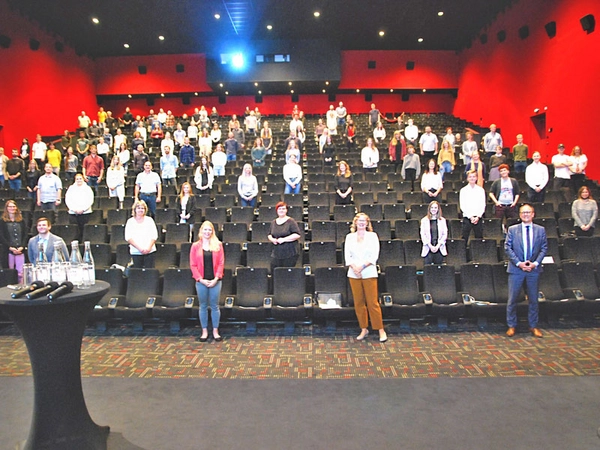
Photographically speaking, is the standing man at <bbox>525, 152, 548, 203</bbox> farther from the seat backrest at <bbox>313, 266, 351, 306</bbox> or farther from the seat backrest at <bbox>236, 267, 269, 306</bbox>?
the seat backrest at <bbox>236, 267, 269, 306</bbox>

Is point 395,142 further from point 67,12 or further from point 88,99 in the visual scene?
point 88,99

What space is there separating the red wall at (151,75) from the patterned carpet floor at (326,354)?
17.2m

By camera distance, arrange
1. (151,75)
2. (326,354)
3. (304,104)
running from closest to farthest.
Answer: (326,354) < (151,75) < (304,104)

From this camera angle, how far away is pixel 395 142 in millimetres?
10367

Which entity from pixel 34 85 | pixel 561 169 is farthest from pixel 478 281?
pixel 34 85

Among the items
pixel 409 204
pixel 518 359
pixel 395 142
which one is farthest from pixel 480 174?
pixel 518 359

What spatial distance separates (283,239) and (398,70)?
1684 centimetres

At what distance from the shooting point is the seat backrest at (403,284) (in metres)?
5.38

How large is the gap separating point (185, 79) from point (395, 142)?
44.1 feet

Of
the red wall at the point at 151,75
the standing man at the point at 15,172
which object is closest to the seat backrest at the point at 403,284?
the standing man at the point at 15,172

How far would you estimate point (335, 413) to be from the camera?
3125 millimetres

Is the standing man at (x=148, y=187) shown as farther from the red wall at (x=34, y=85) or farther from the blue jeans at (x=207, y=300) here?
the red wall at (x=34, y=85)

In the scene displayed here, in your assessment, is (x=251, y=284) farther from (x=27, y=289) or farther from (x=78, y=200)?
(x=78, y=200)

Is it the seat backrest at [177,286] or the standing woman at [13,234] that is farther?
the standing woman at [13,234]
